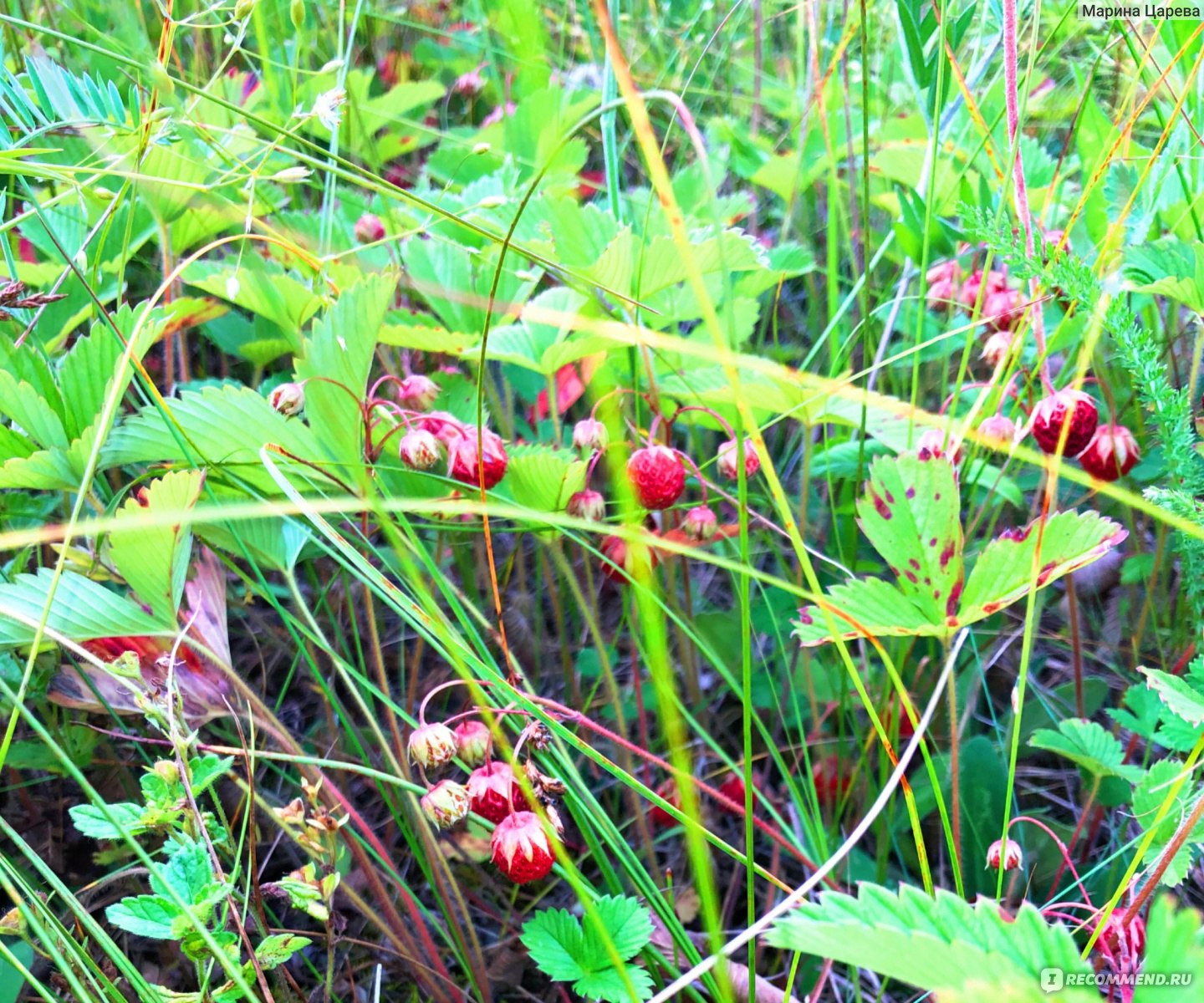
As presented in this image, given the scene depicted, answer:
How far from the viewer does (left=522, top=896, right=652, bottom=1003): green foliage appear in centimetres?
77

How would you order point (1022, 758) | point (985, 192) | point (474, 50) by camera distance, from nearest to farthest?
point (985, 192) → point (1022, 758) → point (474, 50)

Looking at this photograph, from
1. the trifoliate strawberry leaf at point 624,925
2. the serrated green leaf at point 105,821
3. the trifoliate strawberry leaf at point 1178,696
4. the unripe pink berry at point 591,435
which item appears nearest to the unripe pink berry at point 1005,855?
the trifoliate strawberry leaf at point 1178,696

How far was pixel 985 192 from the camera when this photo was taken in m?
1.06

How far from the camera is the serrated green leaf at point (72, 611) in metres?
0.77

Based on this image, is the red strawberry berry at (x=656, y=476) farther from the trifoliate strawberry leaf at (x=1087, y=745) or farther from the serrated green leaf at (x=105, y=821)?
the serrated green leaf at (x=105, y=821)

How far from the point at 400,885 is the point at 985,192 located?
963 mm

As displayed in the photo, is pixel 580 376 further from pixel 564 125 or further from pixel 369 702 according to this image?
pixel 369 702

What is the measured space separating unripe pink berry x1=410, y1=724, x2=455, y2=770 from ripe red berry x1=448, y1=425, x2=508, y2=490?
0.89ft

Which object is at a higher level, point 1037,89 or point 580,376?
point 1037,89

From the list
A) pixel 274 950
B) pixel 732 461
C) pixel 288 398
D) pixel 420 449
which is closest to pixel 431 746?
pixel 274 950

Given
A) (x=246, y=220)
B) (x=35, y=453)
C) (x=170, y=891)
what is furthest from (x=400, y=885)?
(x=246, y=220)

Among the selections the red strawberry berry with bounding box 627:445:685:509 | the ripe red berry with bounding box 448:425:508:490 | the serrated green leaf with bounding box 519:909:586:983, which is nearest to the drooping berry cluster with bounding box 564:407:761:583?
the red strawberry berry with bounding box 627:445:685:509

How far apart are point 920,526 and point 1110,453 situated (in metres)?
0.34

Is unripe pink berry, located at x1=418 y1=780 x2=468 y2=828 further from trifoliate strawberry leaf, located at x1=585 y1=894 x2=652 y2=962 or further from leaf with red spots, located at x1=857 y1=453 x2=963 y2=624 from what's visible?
leaf with red spots, located at x1=857 y1=453 x2=963 y2=624
